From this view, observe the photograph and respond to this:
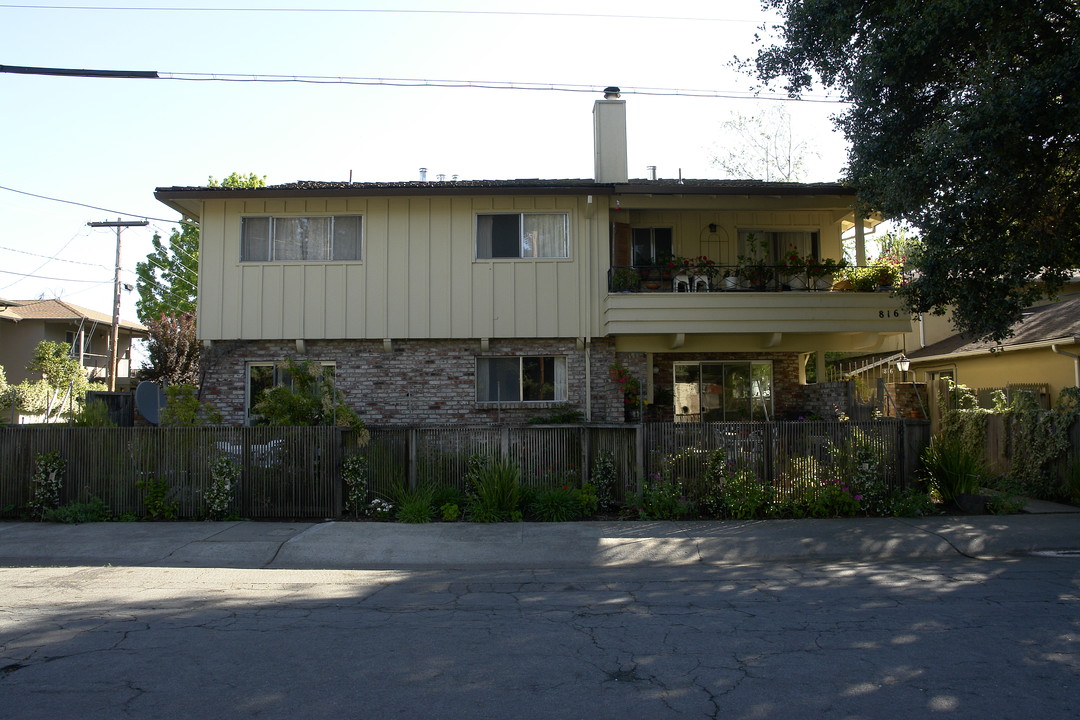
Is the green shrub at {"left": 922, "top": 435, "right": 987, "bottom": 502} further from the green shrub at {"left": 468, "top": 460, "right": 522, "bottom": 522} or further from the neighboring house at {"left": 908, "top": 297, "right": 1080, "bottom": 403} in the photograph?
the green shrub at {"left": 468, "top": 460, "right": 522, "bottom": 522}

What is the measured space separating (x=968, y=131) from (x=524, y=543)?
24.9 feet

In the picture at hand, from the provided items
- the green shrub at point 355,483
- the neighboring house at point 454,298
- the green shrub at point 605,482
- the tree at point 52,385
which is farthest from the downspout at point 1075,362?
the tree at point 52,385

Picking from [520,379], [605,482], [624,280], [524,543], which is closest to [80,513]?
[524,543]

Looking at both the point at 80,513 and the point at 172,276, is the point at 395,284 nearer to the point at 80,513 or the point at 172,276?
the point at 80,513

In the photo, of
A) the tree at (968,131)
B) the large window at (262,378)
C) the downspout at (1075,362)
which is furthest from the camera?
the downspout at (1075,362)

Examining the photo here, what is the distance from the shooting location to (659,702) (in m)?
4.86

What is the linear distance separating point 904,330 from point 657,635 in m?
11.8

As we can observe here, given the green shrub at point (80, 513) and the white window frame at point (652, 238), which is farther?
the white window frame at point (652, 238)

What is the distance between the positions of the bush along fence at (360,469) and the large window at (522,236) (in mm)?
5139

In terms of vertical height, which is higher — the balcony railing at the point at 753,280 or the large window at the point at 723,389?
the balcony railing at the point at 753,280

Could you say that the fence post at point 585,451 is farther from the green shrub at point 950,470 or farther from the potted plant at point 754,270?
the potted plant at point 754,270

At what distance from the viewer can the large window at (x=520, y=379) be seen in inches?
634

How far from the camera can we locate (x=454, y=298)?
15.9m

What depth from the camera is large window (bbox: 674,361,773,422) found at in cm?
1719
